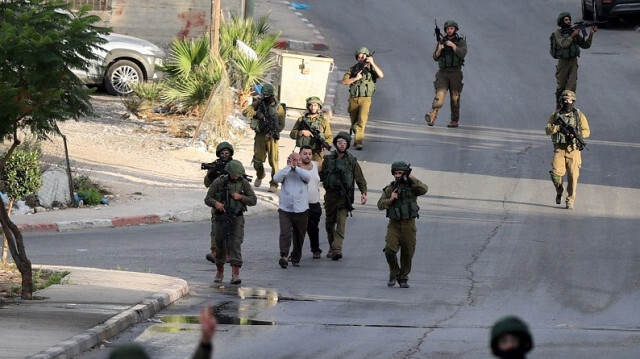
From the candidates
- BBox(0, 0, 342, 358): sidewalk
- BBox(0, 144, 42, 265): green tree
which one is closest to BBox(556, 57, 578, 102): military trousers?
BBox(0, 0, 342, 358): sidewalk

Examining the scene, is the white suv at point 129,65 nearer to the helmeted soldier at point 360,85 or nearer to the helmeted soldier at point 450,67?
the helmeted soldier at point 360,85

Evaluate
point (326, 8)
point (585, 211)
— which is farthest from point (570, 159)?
point (326, 8)

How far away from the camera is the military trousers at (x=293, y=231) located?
1686 cm

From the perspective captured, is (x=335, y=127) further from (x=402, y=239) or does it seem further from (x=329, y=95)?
(x=402, y=239)

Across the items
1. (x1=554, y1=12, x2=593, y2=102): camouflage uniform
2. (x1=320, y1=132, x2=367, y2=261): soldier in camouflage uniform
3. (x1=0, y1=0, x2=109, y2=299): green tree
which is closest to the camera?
(x1=0, y1=0, x2=109, y2=299): green tree

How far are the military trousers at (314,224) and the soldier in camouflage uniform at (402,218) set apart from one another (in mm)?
2021

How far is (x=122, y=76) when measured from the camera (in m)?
28.4

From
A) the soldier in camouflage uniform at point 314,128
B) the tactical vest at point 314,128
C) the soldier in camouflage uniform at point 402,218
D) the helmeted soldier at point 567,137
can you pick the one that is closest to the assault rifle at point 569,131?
the helmeted soldier at point 567,137

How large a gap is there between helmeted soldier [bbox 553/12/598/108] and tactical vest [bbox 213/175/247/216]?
9660mm

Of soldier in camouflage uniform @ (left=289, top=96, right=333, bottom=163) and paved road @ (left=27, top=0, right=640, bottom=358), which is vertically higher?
soldier in camouflage uniform @ (left=289, top=96, right=333, bottom=163)

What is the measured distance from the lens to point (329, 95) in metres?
28.3

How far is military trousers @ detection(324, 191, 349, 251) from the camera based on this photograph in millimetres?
17328

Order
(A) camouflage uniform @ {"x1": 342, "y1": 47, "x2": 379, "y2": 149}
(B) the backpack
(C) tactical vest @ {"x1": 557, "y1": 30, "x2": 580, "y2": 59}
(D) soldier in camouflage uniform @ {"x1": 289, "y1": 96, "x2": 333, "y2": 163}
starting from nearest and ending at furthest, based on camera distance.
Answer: (D) soldier in camouflage uniform @ {"x1": 289, "y1": 96, "x2": 333, "y2": 163} < (A) camouflage uniform @ {"x1": 342, "y1": 47, "x2": 379, "y2": 149} < (C) tactical vest @ {"x1": 557, "y1": 30, "x2": 580, "y2": 59} < (B) the backpack

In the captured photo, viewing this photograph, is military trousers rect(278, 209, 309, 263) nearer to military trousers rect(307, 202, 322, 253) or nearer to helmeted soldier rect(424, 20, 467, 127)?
military trousers rect(307, 202, 322, 253)
